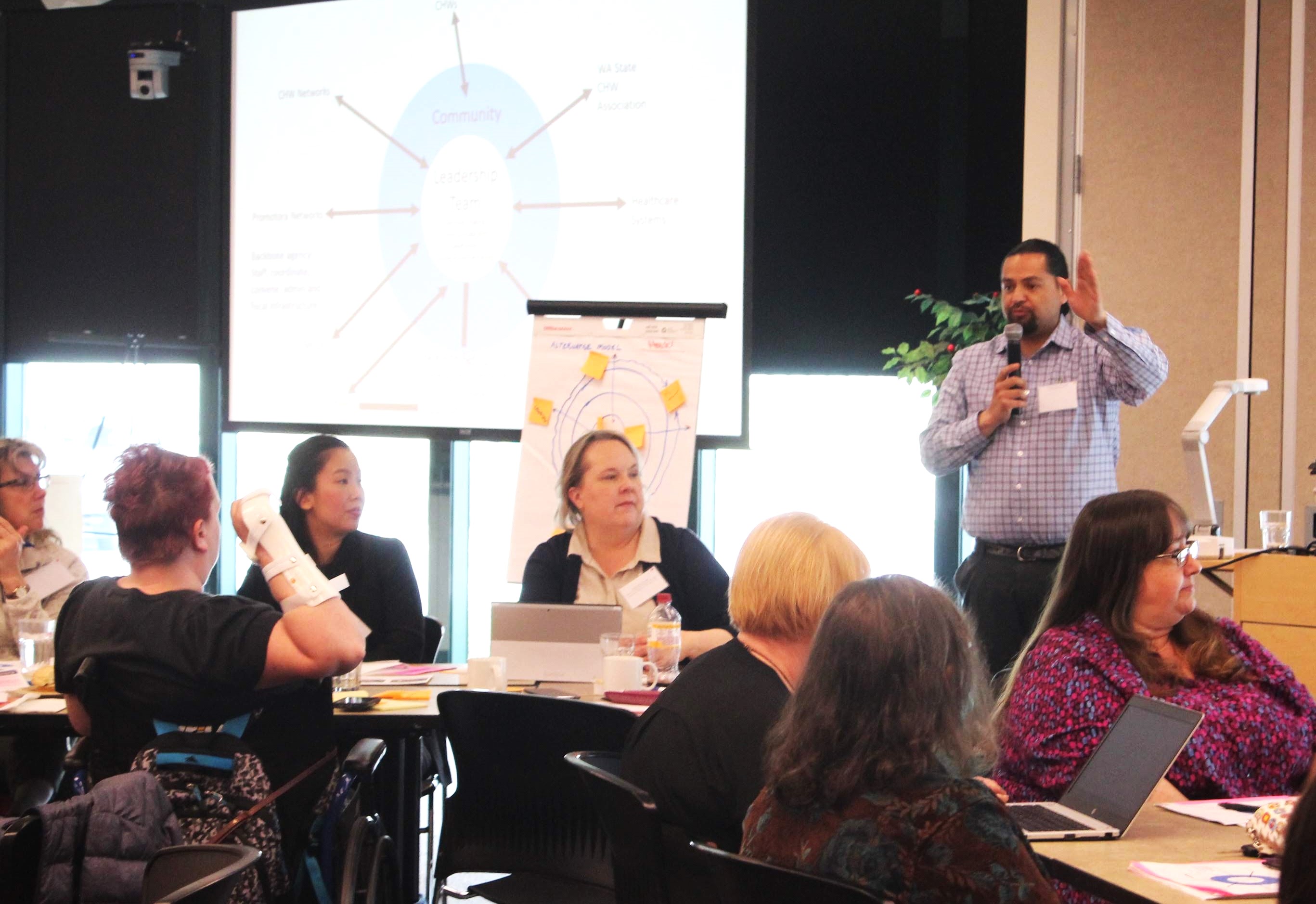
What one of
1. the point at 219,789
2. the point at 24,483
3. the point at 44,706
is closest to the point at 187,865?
the point at 219,789

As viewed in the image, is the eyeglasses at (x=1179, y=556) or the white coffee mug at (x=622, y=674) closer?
the eyeglasses at (x=1179, y=556)

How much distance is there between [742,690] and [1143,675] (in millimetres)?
946

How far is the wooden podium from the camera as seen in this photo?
3.41m

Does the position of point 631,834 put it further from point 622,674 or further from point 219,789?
point 622,674

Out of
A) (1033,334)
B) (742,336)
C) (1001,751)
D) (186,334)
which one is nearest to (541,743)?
(1001,751)

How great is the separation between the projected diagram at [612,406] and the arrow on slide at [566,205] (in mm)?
744

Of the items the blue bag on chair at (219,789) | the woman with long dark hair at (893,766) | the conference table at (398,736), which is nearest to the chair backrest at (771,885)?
the woman with long dark hair at (893,766)

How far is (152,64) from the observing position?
576 centimetres

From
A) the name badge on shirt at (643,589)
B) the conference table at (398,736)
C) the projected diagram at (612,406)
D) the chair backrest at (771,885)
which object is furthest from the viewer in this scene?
the projected diagram at (612,406)

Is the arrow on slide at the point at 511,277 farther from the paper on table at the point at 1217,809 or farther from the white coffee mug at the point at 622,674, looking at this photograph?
the paper on table at the point at 1217,809

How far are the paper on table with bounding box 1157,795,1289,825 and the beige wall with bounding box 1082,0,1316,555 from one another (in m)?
3.04

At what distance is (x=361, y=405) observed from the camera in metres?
5.59

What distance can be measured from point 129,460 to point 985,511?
2768 millimetres

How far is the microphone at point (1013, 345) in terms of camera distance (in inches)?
158
